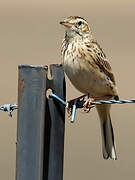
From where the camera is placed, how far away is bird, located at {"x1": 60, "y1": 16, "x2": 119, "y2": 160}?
499cm

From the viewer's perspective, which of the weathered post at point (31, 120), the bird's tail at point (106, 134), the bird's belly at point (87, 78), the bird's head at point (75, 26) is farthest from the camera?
the bird's head at point (75, 26)

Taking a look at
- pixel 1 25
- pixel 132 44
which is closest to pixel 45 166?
pixel 132 44

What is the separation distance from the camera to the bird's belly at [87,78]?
16.4ft

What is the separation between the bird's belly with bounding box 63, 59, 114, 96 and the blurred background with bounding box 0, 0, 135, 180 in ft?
10.7

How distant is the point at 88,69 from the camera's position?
5.05 meters

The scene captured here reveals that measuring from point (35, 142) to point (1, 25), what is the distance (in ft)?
34.7

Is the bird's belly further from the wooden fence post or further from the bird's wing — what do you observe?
the wooden fence post

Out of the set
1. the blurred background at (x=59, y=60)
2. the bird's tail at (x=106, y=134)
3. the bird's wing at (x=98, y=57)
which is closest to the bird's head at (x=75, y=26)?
the bird's wing at (x=98, y=57)

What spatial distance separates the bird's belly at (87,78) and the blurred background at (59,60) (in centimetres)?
325

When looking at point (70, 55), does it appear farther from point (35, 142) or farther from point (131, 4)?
point (131, 4)

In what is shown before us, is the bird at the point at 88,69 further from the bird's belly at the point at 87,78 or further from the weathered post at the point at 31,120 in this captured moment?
the weathered post at the point at 31,120

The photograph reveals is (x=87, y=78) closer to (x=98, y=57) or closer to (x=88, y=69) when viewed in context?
(x=88, y=69)

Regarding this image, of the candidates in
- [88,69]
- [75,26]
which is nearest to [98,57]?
[88,69]

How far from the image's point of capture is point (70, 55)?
5.03 metres
